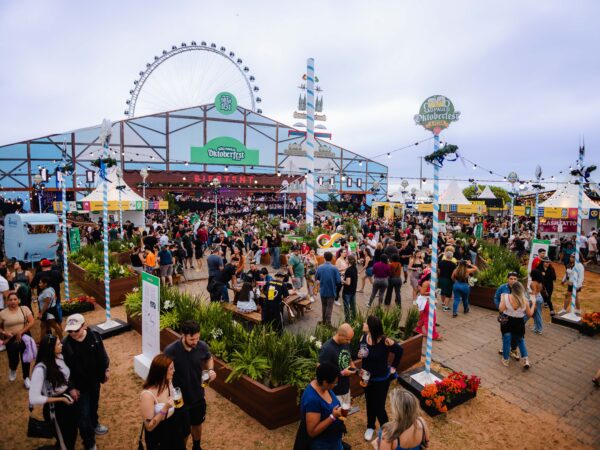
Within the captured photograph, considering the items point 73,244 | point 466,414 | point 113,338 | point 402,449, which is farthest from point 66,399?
point 73,244

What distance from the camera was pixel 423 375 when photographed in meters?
5.57

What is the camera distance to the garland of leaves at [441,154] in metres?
5.27

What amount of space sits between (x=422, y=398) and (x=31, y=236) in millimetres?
15734

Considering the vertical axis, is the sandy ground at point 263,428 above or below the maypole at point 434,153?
below

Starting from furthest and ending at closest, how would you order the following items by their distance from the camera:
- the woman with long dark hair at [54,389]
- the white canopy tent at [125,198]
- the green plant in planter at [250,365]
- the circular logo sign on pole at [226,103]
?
the circular logo sign on pole at [226,103], the white canopy tent at [125,198], the green plant in planter at [250,365], the woman with long dark hair at [54,389]

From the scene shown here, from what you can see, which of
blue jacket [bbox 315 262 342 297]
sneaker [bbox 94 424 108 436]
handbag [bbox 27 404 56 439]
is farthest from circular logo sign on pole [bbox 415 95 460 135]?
sneaker [bbox 94 424 108 436]

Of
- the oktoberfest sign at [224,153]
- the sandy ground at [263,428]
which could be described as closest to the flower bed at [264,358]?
the sandy ground at [263,428]

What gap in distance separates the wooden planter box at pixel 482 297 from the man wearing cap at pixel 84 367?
8999mm

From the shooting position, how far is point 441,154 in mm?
5398

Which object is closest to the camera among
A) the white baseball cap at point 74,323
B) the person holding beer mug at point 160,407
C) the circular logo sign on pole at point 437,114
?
the person holding beer mug at point 160,407

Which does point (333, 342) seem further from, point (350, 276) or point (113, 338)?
point (113, 338)

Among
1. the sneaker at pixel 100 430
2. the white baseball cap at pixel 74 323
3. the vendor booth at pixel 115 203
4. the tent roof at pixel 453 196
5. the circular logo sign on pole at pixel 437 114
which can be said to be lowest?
the sneaker at pixel 100 430

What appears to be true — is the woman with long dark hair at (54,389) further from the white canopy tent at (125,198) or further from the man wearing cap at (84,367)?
the white canopy tent at (125,198)

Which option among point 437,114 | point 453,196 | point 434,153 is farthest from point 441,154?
Result: point 453,196
